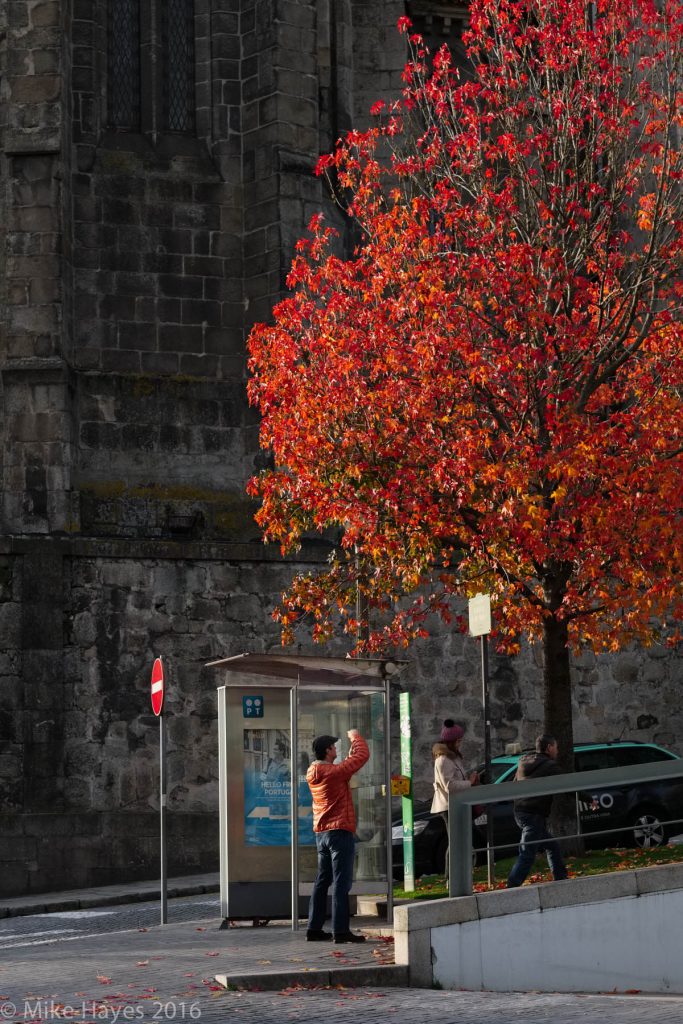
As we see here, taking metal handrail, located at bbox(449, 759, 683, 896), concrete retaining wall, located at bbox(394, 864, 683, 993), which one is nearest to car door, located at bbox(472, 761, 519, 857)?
metal handrail, located at bbox(449, 759, 683, 896)

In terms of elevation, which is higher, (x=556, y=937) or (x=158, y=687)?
(x=158, y=687)

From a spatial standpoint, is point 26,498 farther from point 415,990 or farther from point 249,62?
point 415,990

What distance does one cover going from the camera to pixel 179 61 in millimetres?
25250

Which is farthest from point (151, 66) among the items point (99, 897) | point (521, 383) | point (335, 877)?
point (335, 877)

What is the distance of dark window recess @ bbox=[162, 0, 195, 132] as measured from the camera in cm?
2514

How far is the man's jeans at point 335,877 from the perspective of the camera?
42.7 ft

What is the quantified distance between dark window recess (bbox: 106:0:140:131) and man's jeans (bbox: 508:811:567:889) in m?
14.8

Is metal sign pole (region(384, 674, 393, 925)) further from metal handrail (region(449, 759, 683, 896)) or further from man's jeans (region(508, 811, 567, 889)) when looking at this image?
metal handrail (region(449, 759, 683, 896))

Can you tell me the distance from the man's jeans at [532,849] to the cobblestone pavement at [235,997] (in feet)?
3.92

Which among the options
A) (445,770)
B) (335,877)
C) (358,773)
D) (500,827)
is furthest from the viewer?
(500,827)

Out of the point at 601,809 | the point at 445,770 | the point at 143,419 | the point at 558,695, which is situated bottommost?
the point at 601,809

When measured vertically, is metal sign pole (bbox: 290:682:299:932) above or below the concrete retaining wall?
above

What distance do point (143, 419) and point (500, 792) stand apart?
12.7m

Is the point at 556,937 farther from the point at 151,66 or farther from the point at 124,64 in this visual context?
the point at 124,64
